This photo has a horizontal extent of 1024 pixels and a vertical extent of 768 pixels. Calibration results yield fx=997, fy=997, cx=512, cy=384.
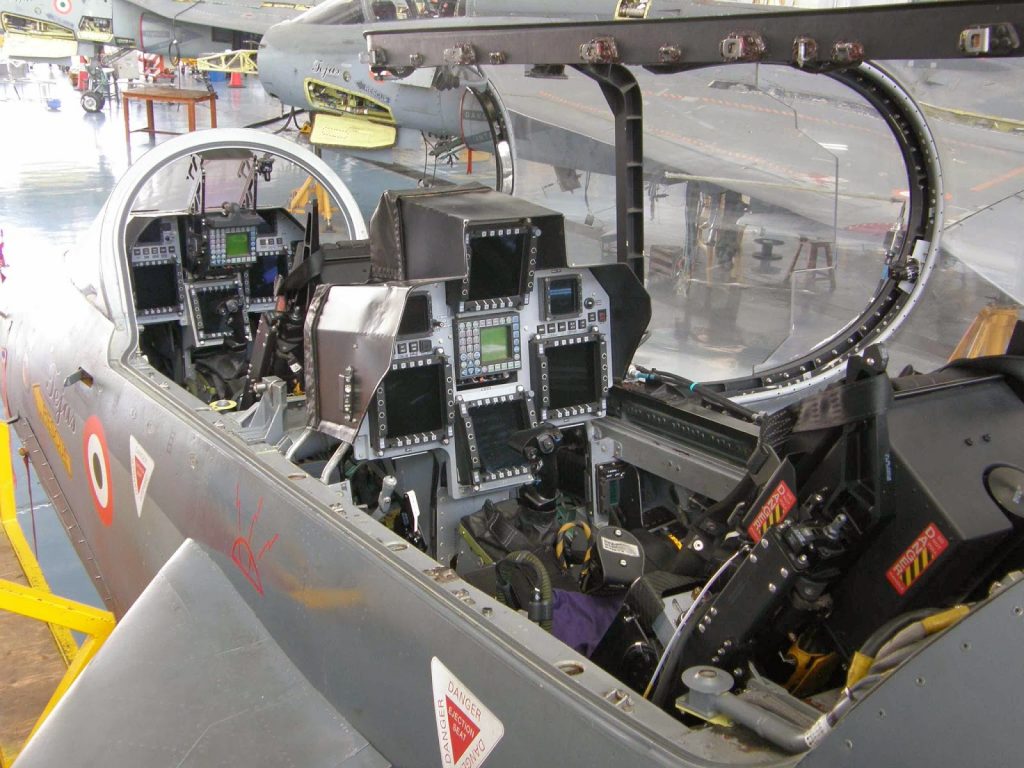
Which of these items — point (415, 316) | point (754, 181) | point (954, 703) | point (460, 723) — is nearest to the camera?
point (954, 703)

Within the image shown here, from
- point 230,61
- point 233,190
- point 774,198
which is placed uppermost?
point 230,61

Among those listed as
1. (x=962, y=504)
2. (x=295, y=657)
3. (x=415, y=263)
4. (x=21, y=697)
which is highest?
(x=415, y=263)

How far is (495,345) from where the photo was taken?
11.3 ft

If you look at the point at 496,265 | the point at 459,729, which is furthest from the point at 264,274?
Result: the point at 459,729

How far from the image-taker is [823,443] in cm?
205

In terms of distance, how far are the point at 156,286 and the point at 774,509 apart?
14.4 feet

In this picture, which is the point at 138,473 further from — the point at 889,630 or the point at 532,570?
the point at 889,630

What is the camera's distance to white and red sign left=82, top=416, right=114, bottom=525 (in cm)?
372

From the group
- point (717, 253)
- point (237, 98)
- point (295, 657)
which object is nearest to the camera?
point (295, 657)

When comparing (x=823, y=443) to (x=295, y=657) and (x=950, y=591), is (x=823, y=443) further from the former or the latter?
(x=295, y=657)

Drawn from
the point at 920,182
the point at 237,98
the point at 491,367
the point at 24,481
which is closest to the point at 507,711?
the point at 491,367

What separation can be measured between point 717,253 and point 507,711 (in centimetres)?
450

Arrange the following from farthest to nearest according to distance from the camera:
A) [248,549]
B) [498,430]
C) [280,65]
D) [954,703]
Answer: [280,65] → [498,430] → [248,549] → [954,703]

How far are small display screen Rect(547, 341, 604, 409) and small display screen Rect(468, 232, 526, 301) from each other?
12.6 inches
